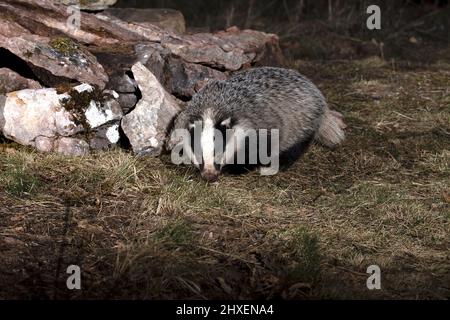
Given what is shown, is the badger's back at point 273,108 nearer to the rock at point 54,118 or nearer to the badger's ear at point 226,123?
the badger's ear at point 226,123

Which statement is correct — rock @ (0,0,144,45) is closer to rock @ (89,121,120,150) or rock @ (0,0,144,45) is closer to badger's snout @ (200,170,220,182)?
rock @ (89,121,120,150)

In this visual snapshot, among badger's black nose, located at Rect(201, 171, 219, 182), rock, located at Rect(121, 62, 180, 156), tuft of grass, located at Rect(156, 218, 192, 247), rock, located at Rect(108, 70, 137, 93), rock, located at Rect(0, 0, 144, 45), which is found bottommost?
tuft of grass, located at Rect(156, 218, 192, 247)

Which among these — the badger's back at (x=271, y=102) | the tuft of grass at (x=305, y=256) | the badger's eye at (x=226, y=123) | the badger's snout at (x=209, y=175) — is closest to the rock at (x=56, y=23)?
the badger's back at (x=271, y=102)

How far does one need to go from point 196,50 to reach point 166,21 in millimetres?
1111

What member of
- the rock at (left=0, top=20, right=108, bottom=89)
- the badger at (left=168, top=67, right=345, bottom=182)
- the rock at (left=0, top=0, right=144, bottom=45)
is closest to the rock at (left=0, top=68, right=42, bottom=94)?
the rock at (left=0, top=20, right=108, bottom=89)

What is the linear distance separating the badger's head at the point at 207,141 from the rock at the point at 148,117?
0.32 m

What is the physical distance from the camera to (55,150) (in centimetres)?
552

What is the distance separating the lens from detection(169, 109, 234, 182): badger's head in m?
5.22

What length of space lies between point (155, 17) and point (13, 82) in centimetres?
222

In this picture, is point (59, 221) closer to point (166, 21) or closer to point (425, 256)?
point (425, 256)

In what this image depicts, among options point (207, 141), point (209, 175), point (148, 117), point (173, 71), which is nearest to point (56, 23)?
point (173, 71)

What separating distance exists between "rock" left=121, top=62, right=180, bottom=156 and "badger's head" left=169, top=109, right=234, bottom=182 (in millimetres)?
325

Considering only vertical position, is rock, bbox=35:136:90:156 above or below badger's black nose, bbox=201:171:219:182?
above

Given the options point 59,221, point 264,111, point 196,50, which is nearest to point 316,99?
point 264,111
